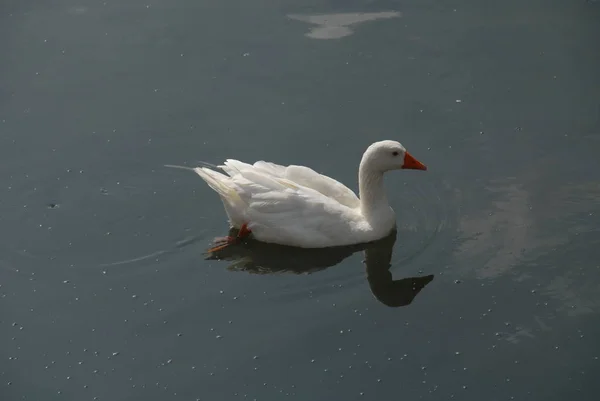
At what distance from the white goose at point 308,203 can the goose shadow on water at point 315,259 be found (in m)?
0.07

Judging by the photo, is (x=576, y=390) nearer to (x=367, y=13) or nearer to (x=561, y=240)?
(x=561, y=240)

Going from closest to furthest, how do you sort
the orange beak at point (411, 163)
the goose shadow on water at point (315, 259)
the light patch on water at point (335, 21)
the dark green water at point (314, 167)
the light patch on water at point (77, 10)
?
the dark green water at point (314, 167)
the goose shadow on water at point (315, 259)
the orange beak at point (411, 163)
the light patch on water at point (335, 21)
the light patch on water at point (77, 10)

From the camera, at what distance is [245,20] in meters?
13.2

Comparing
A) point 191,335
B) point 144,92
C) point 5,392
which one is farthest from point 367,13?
point 5,392

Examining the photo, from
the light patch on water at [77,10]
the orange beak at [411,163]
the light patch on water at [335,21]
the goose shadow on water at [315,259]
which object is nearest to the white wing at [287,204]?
the goose shadow on water at [315,259]

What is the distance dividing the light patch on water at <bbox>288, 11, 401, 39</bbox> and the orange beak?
3282mm

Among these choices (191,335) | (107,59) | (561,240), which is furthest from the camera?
(107,59)

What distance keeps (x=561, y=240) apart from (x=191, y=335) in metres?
3.49

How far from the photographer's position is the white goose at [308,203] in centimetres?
976

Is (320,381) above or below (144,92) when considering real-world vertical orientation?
below

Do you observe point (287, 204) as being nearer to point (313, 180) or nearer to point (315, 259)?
point (313, 180)

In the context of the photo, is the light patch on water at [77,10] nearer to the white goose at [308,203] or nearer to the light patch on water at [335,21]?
the light patch on water at [335,21]

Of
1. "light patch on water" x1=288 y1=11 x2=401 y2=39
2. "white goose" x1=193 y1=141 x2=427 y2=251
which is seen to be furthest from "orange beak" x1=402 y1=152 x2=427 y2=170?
"light patch on water" x1=288 y1=11 x2=401 y2=39

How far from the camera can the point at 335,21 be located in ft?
42.8
